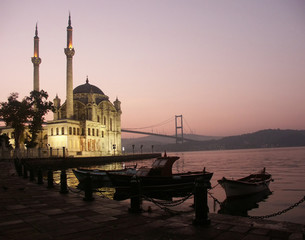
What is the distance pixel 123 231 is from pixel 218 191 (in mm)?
16414

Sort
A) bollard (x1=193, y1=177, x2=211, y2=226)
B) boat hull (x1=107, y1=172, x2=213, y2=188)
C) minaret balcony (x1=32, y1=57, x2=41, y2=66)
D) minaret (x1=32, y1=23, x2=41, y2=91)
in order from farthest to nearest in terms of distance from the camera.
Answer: minaret balcony (x1=32, y1=57, x2=41, y2=66)
minaret (x1=32, y1=23, x2=41, y2=91)
boat hull (x1=107, y1=172, x2=213, y2=188)
bollard (x1=193, y1=177, x2=211, y2=226)

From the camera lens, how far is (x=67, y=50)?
74125mm

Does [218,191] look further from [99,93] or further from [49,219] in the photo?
[99,93]

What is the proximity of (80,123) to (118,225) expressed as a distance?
7183cm

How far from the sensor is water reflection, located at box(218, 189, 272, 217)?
590 inches

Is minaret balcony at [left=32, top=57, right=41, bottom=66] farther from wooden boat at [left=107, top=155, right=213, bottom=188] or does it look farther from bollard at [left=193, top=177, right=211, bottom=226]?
bollard at [left=193, top=177, right=211, bottom=226]

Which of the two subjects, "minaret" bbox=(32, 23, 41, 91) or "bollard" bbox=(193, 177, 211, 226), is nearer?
"bollard" bbox=(193, 177, 211, 226)

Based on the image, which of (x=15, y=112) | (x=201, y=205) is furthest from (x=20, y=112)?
(x=201, y=205)

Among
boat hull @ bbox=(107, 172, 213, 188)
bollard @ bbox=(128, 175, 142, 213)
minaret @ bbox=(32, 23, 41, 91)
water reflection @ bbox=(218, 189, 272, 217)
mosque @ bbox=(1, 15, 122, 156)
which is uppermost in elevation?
minaret @ bbox=(32, 23, 41, 91)

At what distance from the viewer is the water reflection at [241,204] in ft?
49.2

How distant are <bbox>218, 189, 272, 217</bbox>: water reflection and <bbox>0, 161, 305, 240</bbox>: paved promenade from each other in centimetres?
668

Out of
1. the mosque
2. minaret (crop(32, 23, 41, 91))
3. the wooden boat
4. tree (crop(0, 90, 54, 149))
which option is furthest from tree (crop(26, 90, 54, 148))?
the wooden boat

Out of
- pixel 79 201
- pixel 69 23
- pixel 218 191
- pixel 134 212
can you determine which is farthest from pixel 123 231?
pixel 69 23

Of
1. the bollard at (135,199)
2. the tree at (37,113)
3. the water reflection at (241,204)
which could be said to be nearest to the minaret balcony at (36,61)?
the tree at (37,113)
